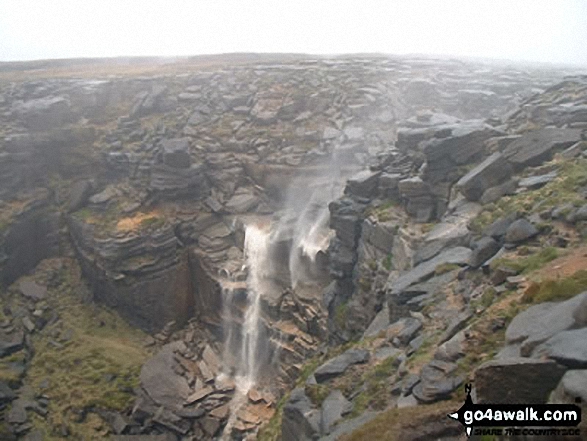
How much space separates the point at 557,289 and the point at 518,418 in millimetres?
3845

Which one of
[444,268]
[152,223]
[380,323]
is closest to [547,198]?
[444,268]

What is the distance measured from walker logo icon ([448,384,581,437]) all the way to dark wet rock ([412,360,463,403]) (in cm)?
123

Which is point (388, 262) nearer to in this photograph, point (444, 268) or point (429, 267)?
point (429, 267)

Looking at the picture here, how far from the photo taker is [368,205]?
26.5 metres

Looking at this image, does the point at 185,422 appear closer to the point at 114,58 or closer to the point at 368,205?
the point at 368,205

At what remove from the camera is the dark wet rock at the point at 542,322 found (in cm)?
888

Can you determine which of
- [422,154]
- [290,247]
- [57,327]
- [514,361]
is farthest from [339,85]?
[514,361]

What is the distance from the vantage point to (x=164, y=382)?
100ft

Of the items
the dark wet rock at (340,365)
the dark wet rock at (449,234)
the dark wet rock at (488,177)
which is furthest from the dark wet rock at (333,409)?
the dark wet rock at (488,177)

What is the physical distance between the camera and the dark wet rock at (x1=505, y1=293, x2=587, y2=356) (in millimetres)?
8875

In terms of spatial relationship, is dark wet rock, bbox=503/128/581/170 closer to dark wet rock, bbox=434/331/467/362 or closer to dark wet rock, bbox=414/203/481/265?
dark wet rock, bbox=414/203/481/265

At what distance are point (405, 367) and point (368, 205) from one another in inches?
576

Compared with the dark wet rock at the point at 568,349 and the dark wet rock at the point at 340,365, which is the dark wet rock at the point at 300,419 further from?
the dark wet rock at the point at 568,349

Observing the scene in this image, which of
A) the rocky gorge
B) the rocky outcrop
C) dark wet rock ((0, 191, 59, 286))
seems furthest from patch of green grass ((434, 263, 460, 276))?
dark wet rock ((0, 191, 59, 286))
